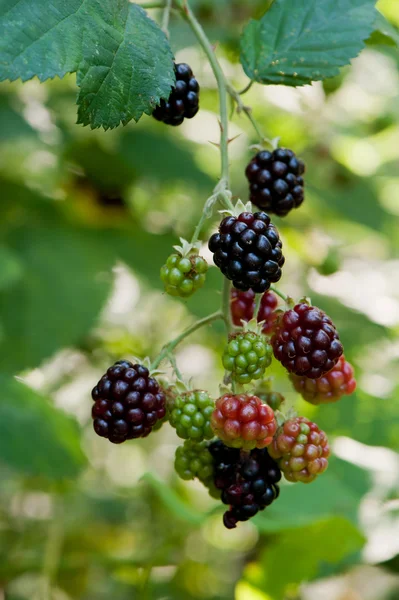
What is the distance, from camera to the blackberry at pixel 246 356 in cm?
120

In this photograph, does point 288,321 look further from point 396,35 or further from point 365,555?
point 365,555

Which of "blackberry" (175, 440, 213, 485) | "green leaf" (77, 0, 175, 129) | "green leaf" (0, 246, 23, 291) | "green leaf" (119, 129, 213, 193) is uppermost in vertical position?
"green leaf" (77, 0, 175, 129)

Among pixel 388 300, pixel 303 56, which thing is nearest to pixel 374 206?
pixel 388 300

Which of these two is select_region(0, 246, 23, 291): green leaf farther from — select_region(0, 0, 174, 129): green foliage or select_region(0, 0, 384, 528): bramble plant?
select_region(0, 0, 174, 129): green foliage

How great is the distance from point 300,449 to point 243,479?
0.11 metres

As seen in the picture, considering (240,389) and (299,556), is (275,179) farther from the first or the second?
(299,556)

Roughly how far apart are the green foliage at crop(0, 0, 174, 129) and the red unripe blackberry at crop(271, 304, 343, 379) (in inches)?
17.3

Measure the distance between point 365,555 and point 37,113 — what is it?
2319 millimetres

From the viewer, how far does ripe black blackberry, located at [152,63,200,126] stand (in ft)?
4.49

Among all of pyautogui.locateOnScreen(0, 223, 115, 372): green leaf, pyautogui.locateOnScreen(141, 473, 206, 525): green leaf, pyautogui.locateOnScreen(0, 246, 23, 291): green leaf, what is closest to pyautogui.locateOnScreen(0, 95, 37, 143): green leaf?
pyautogui.locateOnScreen(0, 223, 115, 372): green leaf

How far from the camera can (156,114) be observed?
1.41 metres

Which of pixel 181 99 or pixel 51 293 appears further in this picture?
pixel 51 293

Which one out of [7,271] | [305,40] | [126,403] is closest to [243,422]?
[126,403]

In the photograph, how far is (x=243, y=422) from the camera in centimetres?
119
